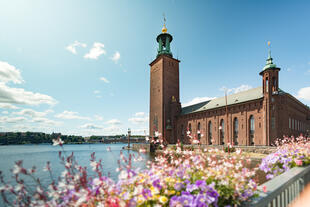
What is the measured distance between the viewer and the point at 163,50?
50.2 meters

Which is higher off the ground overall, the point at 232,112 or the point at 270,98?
the point at 270,98

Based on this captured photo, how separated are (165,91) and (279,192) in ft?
149

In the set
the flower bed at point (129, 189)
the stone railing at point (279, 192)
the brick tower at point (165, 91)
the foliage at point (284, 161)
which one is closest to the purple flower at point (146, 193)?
the flower bed at point (129, 189)

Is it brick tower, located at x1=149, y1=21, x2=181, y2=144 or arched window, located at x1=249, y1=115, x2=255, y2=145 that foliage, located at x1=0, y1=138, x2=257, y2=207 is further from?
brick tower, located at x1=149, y1=21, x2=181, y2=144

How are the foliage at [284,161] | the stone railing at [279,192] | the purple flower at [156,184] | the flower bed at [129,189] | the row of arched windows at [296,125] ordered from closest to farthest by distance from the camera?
the flower bed at [129,189]
the purple flower at [156,184]
the stone railing at [279,192]
the foliage at [284,161]
the row of arched windows at [296,125]

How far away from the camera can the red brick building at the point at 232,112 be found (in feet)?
94.4

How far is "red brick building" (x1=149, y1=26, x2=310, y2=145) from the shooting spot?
2878 cm

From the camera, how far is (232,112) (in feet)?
116

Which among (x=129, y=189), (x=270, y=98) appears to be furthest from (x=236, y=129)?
(x=129, y=189)

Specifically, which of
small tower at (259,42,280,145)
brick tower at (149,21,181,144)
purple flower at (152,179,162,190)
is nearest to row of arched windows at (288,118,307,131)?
small tower at (259,42,280,145)

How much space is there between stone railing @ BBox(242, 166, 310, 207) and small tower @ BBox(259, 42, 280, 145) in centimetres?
2934

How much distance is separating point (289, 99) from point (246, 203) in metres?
38.0

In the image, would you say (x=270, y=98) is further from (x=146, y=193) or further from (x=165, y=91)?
(x=146, y=193)

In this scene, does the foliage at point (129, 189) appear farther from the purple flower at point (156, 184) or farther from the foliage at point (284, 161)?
the foliage at point (284, 161)
